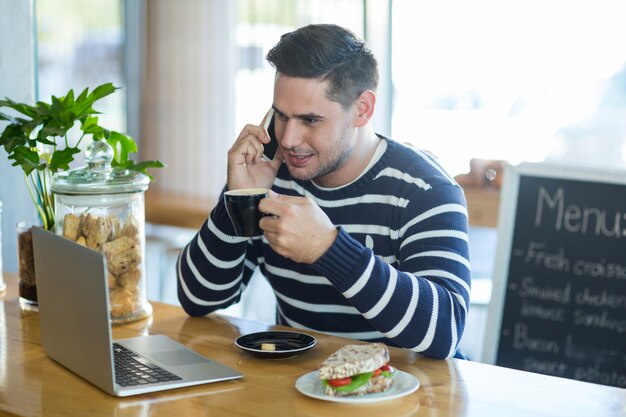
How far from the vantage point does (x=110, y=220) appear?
1656mm

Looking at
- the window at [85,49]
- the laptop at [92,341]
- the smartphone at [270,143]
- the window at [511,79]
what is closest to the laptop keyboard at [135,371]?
the laptop at [92,341]

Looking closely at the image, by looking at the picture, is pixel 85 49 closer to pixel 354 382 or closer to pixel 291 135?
pixel 291 135

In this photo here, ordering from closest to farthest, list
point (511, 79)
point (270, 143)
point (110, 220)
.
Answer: point (110, 220) → point (270, 143) → point (511, 79)

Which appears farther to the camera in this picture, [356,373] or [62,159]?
[62,159]

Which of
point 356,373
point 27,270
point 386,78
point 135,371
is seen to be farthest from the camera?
point 386,78

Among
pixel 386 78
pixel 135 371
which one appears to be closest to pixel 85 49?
pixel 386 78

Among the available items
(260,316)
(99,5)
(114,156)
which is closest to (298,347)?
(114,156)

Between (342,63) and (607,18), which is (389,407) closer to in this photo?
(342,63)

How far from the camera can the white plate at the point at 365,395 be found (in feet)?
3.92

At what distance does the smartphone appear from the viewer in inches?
76.2

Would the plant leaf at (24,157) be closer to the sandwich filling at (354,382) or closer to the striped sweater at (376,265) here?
the striped sweater at (376,265)

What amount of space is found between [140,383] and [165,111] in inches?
105

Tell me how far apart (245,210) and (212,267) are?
0.42 m

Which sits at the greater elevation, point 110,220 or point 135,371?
point 110,220
